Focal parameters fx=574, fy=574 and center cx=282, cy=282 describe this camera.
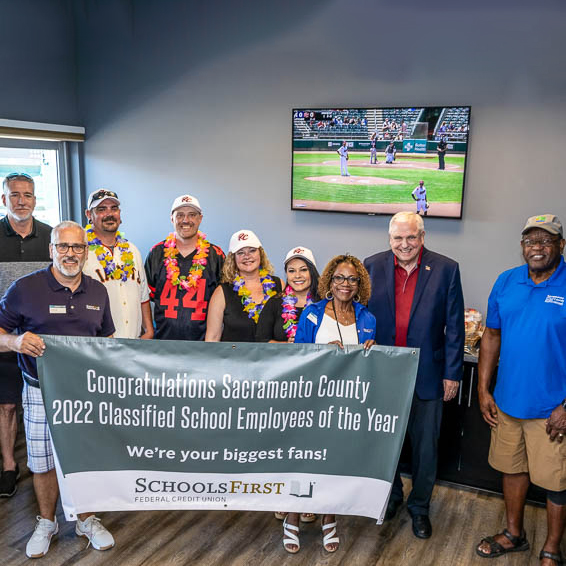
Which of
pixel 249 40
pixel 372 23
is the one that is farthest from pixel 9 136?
pixel 372 23

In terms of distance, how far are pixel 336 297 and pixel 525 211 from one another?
181 centimetres

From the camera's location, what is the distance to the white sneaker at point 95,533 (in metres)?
2.83

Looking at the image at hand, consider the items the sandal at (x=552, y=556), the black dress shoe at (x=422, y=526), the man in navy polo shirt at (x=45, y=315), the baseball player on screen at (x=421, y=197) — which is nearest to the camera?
the man in navy polo shirt at (x=45, y=315)

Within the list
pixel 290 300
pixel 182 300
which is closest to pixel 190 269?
pixel 182 300

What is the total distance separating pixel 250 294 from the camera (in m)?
3.17

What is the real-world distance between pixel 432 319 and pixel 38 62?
4024mm

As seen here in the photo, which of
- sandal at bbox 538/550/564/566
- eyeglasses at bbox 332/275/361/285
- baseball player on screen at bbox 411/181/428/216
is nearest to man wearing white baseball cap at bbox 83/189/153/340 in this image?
eyeglasses at bbox 332/275/361/285

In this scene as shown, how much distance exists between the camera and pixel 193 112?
15.9 ft

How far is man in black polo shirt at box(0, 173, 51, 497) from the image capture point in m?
3.46

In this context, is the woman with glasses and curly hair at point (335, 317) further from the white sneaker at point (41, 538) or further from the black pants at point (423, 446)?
the white sneaker at point (41, 538)

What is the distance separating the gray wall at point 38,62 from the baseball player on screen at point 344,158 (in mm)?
2587

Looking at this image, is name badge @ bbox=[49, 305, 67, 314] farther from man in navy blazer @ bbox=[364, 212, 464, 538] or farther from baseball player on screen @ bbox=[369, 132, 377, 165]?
baseball player on screen @ bbox=[369, 132, 377, 165]

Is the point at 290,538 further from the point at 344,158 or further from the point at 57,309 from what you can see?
the point at 344,158

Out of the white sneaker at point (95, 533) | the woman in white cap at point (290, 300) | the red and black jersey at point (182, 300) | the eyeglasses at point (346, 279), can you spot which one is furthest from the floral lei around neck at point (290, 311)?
the white sneaker at point (95, 533)
